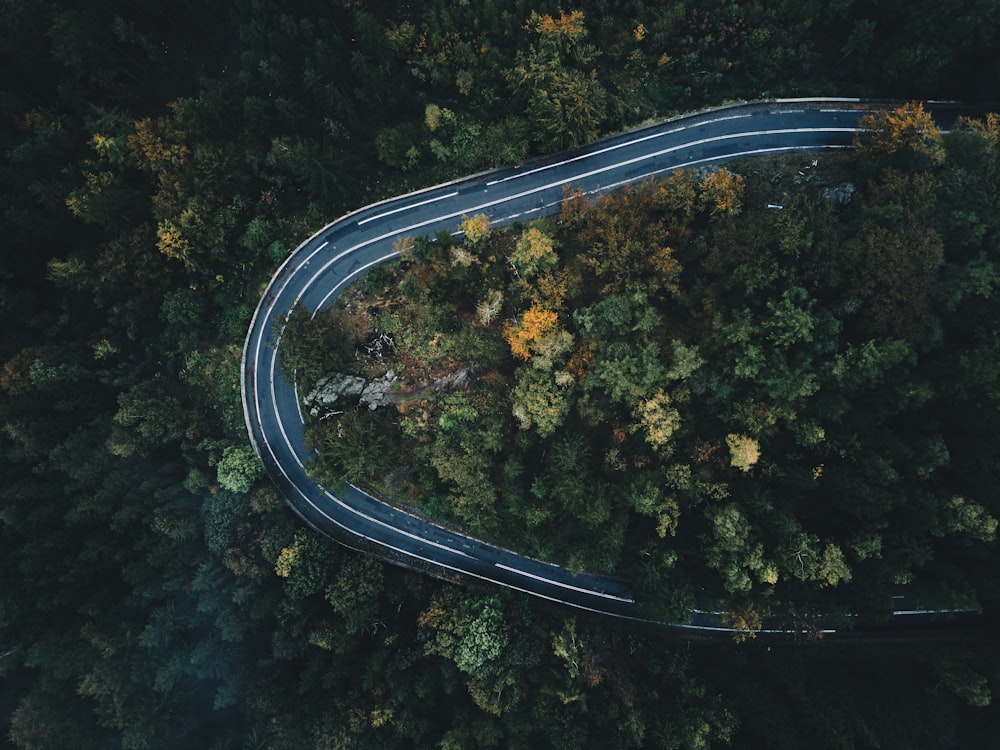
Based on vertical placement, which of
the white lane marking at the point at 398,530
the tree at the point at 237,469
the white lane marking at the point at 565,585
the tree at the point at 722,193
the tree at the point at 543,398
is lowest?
the white lane marking at the point at 565,585

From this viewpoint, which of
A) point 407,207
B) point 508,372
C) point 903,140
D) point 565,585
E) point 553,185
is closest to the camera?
point 903,140

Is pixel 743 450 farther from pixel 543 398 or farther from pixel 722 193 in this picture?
pixel 722 193

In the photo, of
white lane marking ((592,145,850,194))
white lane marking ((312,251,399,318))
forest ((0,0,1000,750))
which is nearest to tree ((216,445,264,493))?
forest ((0,0,1000,750))

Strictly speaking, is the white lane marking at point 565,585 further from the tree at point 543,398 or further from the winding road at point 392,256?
the tree at point 543,398

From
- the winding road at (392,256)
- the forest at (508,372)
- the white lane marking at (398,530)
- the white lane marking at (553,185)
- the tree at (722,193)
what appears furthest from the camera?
the white lane marking at (398,530)

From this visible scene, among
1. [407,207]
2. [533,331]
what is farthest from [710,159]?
[407,207]

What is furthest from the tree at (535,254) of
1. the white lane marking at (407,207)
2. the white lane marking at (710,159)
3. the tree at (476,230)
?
the white lane marking at (407,207)

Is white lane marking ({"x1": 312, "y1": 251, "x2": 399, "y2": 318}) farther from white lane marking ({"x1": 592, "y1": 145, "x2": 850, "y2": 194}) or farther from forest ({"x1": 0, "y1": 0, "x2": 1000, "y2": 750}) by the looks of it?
white lane marking ({"x1": 592, "y1": 145, "x2": 850, "y2": 194})
